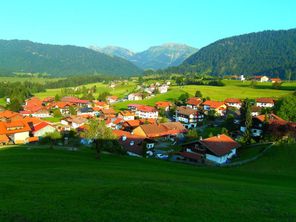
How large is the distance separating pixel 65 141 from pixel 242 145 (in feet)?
114

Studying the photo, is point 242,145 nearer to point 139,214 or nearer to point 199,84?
point 139,214

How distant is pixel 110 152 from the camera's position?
44.2 metres

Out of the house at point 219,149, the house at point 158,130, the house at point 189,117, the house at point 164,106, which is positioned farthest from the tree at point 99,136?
the house at point 164,106

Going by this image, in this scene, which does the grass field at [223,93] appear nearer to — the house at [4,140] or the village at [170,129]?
the village at [170,129]

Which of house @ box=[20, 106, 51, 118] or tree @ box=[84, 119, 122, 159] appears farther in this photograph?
house @ box=[20, 106, 51, 118]

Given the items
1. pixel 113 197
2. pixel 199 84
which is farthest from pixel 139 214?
pixel 199 84

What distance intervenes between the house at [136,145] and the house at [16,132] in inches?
825

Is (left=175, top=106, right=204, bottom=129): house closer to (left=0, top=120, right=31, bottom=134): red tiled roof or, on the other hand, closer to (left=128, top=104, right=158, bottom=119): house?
(left=128, top=104, right=158, bottom=119): house

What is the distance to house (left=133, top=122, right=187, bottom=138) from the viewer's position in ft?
238

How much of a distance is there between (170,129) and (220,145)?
1051 inches

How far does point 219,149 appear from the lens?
50.2m

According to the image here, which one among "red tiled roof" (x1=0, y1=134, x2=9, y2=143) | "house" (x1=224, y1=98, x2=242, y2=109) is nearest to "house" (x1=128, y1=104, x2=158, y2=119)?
"house" (x1=224, y1=98, x2=242, y2=109)

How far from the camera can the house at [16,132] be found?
60.9 metres

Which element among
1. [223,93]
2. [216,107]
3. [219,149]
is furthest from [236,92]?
[219,149]
